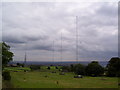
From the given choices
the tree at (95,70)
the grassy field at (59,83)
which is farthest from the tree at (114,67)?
the grassy field at (59,83)

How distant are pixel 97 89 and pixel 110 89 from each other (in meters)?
1.65

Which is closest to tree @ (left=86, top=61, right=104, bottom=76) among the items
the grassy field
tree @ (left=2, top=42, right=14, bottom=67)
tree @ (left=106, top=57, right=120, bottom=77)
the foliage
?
tree @ (left=106, top=57, right=120, bottom=77)

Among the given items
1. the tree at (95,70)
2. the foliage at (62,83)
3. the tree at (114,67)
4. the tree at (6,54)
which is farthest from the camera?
the tree at (95,70)

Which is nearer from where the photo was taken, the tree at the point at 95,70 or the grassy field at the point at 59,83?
Answer: the grassy field at the point at 59,83

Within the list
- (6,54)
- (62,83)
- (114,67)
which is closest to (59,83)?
(62,83)

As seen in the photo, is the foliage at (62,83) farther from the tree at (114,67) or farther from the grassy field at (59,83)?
the tree at (114,67)

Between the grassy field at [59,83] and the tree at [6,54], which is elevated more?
the tree at [6,54]

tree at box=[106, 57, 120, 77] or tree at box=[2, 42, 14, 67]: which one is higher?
tree at box=[2, 42, 14, 67]

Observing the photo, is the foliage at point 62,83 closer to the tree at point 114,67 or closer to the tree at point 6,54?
the tree at point 6,54

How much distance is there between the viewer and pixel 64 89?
59.2 feet

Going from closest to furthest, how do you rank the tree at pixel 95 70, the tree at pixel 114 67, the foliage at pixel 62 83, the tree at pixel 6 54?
the foliage at pixel 62 83 < the tree at pixel 6 54 < the tree at pixel 114 67 < the tree at pixel 95 70

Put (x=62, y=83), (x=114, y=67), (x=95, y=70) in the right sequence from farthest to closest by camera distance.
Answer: (x=95, y=70) < (x=114, y=67) < (x=62, y=83)

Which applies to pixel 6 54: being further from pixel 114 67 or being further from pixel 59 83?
pixel 114 67

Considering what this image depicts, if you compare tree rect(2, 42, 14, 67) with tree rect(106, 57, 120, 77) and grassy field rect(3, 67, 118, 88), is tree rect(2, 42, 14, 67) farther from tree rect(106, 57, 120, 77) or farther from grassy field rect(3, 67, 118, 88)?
Result: tree rect(106, 57, 120, 77)
